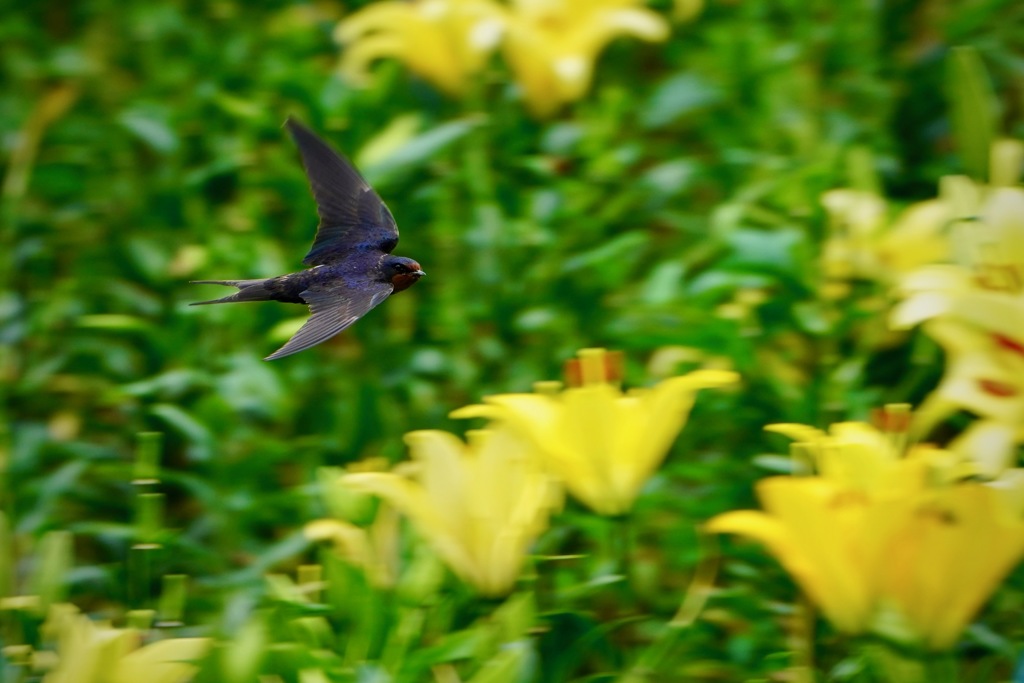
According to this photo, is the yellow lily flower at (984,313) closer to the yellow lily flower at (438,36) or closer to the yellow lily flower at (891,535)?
the yellow lily flower at (891,535)

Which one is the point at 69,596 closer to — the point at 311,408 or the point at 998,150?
the point at 311,408

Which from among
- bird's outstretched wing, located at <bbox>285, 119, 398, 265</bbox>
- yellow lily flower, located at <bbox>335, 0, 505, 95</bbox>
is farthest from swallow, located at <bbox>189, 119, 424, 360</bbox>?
yellow lily flower, located at <bbox>335, 0, 505, 95</bbox>

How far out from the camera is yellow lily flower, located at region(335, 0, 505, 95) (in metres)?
1.45

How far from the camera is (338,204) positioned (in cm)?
110

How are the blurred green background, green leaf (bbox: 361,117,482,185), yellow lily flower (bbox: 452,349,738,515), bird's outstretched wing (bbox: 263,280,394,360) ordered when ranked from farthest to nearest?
green leaf (bbox: 361,117,482,185)
the blurred green background
yellow lily flower (bbox: 452,349,738,515)
bird's outstretched wing (bbox: 263,280,394,360)

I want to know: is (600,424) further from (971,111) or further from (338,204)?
(971,111)

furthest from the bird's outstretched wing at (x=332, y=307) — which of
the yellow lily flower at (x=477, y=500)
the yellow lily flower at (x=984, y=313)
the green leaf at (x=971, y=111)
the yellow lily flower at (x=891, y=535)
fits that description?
the green leaf at (x=971, y=111)

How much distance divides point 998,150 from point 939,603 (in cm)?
49

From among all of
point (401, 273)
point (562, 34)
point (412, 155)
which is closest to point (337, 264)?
point (401, 273)

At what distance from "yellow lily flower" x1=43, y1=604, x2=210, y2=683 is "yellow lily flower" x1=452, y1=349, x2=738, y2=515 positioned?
0.27 meters

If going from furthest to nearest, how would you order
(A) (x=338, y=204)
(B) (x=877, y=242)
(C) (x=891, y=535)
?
(B) (x=877, y=242)
(A) (x=338, y=204)
(C) (x=891, y=535)

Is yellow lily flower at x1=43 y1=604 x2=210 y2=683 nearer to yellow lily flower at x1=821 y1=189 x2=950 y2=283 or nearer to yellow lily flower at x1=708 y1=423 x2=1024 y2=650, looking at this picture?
yellow lily flower at x1=708 y1=423 x2=1024 y2=650

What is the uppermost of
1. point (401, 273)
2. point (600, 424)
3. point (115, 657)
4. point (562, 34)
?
point (562, 34)

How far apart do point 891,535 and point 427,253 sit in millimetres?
769
